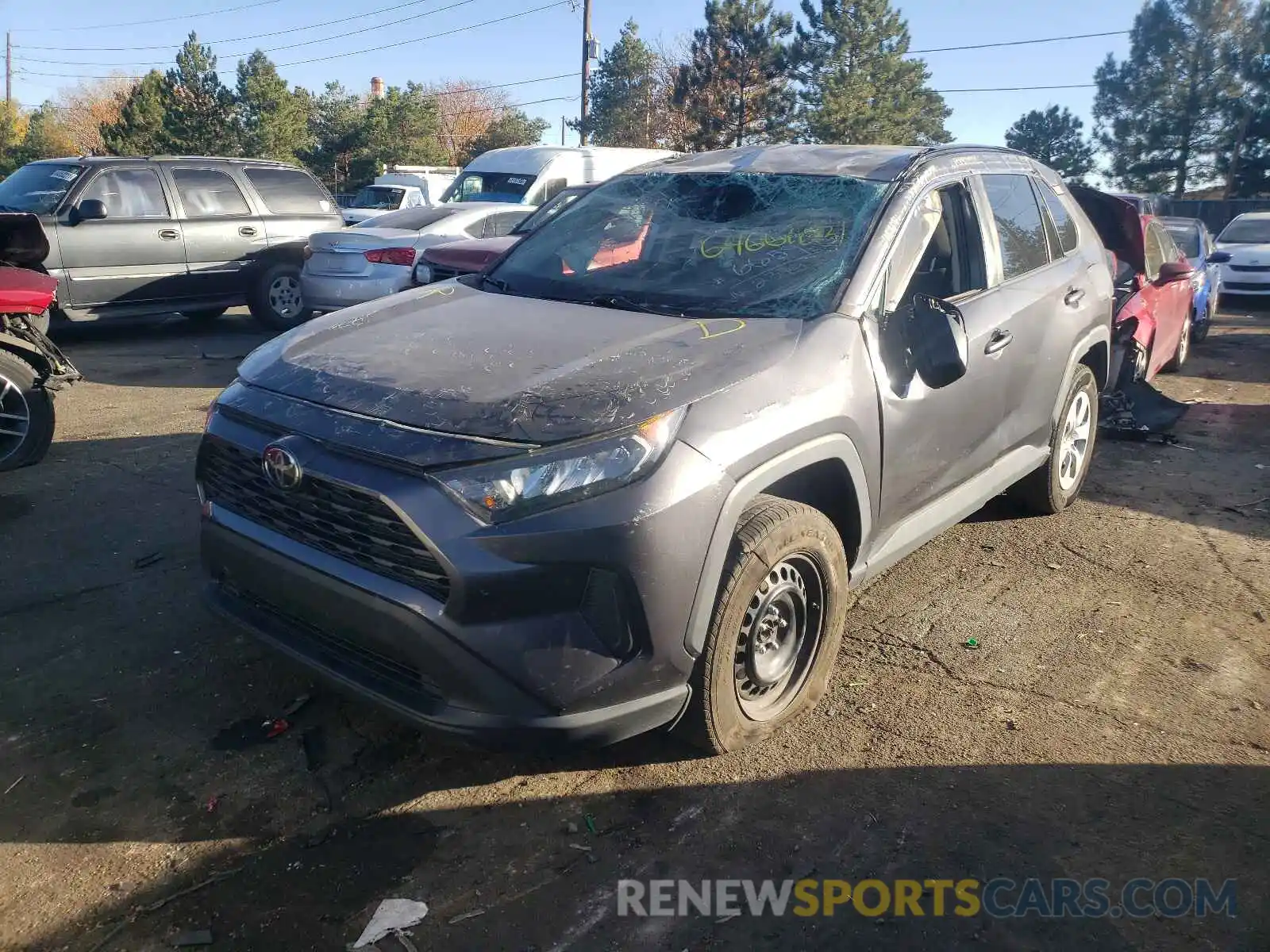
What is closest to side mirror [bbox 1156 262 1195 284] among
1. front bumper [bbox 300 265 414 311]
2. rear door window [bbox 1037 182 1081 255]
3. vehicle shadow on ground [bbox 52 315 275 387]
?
rear door window [bbox 1037 182 1081 255]

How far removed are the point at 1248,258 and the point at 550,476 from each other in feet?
57.5

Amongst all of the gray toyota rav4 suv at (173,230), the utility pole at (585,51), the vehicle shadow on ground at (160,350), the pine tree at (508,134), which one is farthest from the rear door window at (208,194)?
the pine tree at (508,134)

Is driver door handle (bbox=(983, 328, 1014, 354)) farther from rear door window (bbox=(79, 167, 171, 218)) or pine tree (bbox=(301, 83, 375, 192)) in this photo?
pine tree (bbox=(301, 83, 375, 192))

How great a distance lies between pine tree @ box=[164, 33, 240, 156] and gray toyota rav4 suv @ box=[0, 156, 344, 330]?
101 feet

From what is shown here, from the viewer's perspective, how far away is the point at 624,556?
259 centimetres

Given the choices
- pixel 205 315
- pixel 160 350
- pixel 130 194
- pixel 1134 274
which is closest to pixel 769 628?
pixel 1134 274

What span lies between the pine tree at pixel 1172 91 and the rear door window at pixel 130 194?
150 feet

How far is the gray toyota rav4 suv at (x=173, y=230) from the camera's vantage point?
32.7ft

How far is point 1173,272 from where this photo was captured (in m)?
7.77

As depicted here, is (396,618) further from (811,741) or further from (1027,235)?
(1027,235)

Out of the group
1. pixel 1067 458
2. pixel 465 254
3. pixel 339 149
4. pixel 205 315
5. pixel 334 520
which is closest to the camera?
pixel 334 520

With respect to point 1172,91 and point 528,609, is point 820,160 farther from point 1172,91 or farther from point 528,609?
point 1172,91

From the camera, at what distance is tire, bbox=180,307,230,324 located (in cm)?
1118

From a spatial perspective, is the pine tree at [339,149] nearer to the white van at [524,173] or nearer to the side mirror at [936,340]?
the white van at [524,173]
